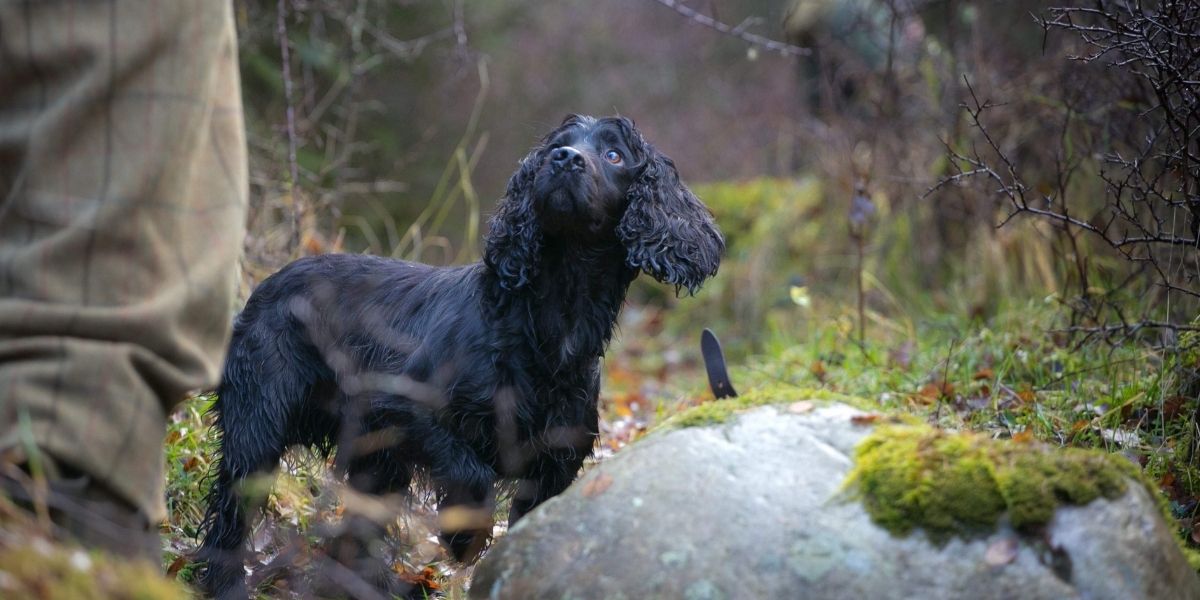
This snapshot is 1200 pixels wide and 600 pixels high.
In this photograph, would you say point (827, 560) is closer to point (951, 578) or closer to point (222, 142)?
point (951, 578)

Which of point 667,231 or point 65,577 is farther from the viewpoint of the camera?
point 667,231

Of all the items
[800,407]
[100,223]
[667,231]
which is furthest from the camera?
[667,231]

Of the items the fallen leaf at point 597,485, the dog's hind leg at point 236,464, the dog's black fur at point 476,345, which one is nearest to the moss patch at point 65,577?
the fallen leaf at point 597,485

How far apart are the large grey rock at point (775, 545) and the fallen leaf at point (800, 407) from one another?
111 millimetres

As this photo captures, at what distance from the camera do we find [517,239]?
403 centimetres

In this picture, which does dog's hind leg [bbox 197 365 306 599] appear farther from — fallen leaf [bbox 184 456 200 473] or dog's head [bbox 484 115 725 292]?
dog's head [bbox 484 115 725 292]

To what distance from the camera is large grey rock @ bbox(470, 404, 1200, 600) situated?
2.56m

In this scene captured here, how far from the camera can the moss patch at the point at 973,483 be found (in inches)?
104

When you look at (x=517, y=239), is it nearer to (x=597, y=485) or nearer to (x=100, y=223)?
(x=597, y=485)

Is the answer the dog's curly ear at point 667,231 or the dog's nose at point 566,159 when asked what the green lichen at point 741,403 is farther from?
the dog's nose at point 566,159

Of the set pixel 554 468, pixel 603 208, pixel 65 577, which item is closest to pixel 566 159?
pixel 603 208

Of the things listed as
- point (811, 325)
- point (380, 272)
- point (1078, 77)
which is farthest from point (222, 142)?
point (811, 325)

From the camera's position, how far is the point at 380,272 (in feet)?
14.7

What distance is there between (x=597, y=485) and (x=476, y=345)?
3.60 ft
